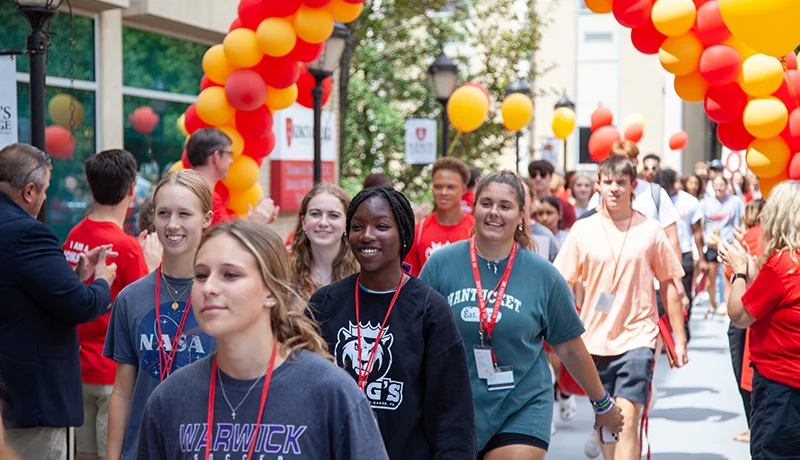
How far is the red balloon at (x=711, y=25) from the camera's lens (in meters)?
7.41

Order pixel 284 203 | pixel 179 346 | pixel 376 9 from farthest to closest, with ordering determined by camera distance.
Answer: pixel 376 9
pixel 284 203
pixel 179 346

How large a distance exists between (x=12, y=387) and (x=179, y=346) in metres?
1.36

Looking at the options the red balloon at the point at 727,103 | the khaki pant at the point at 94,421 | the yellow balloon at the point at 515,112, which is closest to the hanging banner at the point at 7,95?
the khaki pant at the point at 94,421

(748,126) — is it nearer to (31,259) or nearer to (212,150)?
(212,150)

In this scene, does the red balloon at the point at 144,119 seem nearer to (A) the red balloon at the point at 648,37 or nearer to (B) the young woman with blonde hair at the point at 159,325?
(A) the red balloon at the point at 648,37

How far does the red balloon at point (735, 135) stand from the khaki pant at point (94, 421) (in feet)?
15.7

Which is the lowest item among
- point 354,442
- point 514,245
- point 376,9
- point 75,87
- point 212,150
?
point 354,442

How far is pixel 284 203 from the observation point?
14602mm

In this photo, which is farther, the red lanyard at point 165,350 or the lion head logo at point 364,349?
the red lanyard at point 165,350

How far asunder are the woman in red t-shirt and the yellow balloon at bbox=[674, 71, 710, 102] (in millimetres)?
2393

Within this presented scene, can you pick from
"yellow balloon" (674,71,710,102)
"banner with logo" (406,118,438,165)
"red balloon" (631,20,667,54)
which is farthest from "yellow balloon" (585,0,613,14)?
"banner with logo" (406,118,438,165)

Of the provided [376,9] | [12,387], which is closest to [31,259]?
[12,387]

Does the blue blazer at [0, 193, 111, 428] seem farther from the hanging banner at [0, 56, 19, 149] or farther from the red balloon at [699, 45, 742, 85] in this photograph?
the red balloon at [699, 45, 742, 85]

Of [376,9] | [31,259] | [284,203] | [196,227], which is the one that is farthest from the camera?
[376,9]
